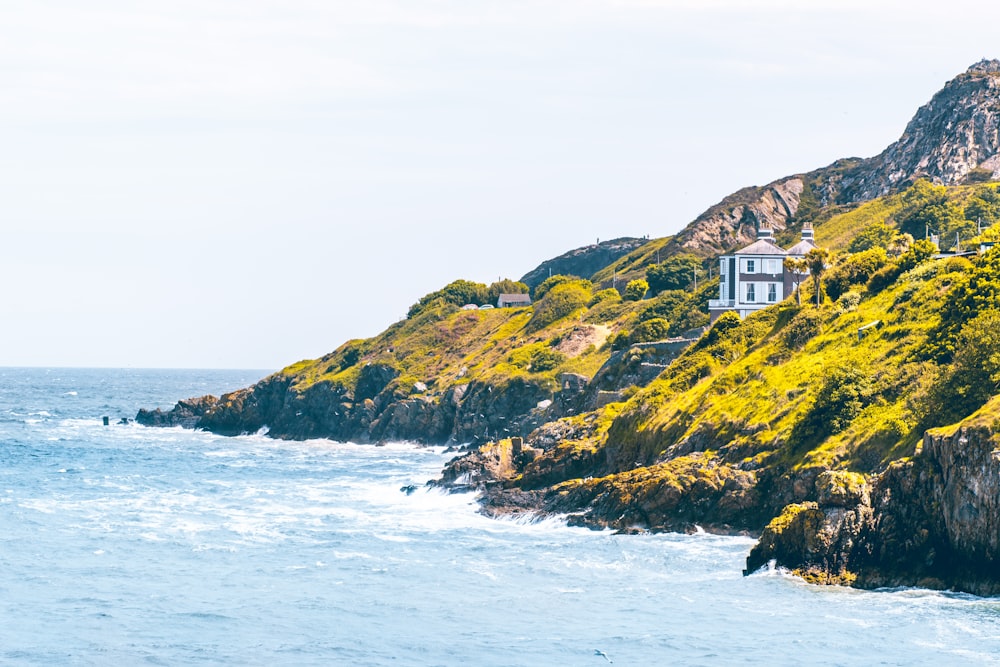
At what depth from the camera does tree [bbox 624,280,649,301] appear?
170938 mm

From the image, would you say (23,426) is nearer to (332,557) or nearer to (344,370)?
(344,370)

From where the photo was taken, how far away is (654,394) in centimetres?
9675

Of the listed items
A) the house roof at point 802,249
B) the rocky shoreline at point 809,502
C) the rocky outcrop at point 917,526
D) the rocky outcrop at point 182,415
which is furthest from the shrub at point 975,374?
the rocky outcrop at point 182,415

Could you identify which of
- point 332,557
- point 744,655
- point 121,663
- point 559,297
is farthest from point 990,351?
point 559,297

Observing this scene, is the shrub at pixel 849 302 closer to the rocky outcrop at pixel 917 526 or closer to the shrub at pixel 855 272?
the shrub at pixel 855 272

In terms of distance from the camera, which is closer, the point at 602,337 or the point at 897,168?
the point at 602,337

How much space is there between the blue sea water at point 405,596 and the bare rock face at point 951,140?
377 ft

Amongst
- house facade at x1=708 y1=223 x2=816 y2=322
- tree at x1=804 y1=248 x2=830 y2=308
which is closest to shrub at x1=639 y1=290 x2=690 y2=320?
house facade at x1=708 y1=223 x2=816 y2=322

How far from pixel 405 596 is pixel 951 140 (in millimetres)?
147153

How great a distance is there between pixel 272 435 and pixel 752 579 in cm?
11819

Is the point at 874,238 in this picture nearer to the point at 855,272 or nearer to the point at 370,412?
the point at 855,272

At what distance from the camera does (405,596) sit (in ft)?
198

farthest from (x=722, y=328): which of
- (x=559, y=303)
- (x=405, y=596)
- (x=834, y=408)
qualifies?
(x=559, y=303)

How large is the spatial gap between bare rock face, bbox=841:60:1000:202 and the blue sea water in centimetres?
11482
